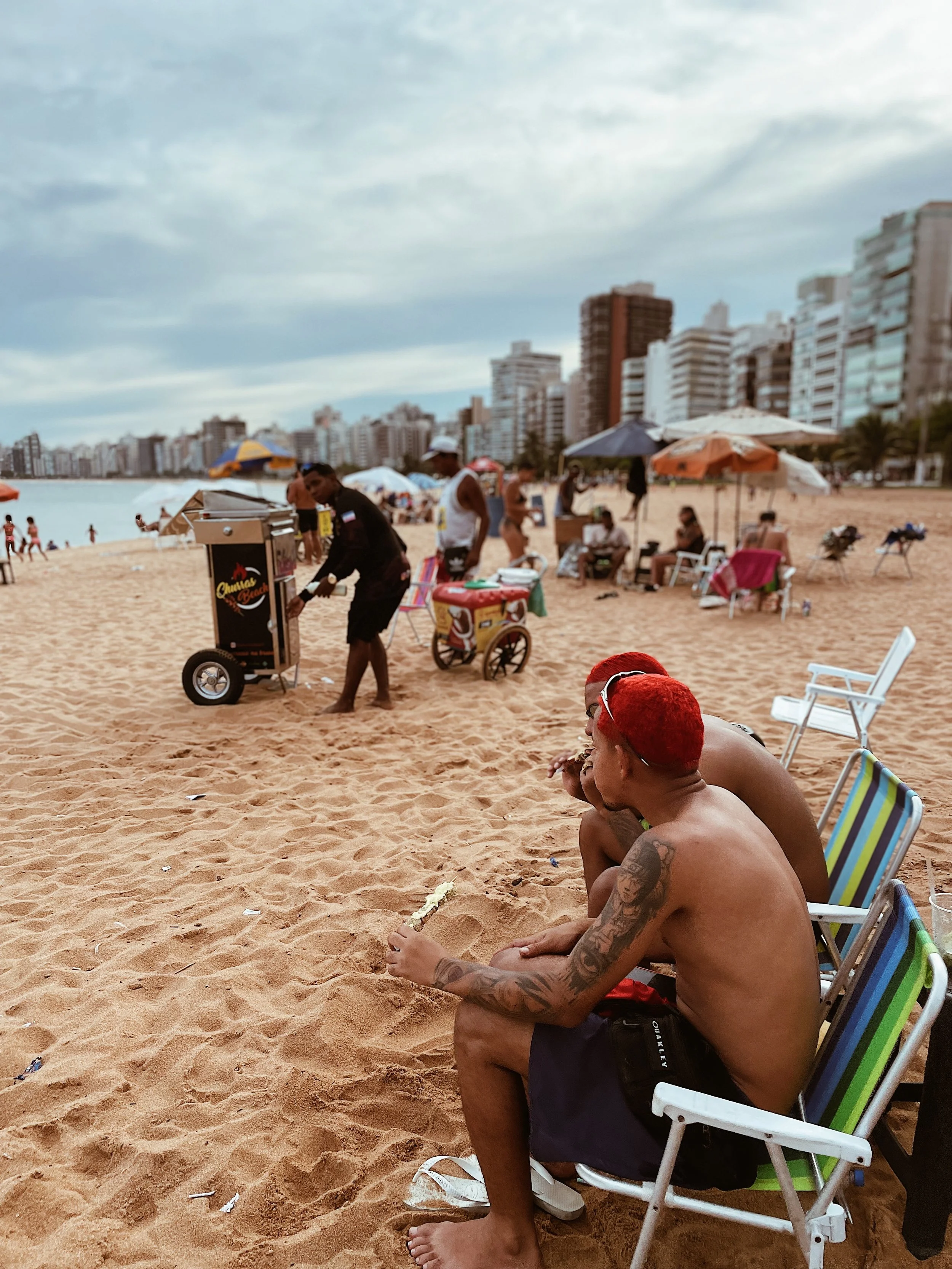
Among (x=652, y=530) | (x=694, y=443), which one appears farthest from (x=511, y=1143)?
(x=652, y=530)

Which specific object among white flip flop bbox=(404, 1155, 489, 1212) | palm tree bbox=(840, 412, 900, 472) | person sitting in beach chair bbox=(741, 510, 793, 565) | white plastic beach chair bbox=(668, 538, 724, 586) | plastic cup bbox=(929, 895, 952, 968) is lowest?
white flip flop bbox=(404, 1155, 489, 1212)

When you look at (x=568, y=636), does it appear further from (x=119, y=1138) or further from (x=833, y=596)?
(x=119, y=1138)

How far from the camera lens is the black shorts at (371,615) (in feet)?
A: 18.1

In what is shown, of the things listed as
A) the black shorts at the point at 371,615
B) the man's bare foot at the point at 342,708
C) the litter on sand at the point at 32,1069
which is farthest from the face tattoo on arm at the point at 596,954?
the man's bare foot at the point at 342,708

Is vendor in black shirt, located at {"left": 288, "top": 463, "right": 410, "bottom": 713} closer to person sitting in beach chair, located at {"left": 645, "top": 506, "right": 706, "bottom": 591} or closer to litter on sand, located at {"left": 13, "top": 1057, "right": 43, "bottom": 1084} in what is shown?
litter on sand, located at {"left": 13, "top": 1057, "right": 43, "bottom": 1084}

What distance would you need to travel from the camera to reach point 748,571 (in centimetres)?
925

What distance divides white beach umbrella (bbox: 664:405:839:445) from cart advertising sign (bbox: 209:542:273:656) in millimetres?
7417

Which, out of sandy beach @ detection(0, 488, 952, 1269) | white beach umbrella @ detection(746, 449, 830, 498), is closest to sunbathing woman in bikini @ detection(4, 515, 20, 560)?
sandy beach @ detection(0, 488, 952, 1269)

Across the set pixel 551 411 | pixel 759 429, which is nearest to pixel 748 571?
pixel 759 429

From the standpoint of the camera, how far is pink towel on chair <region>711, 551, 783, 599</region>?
9.16m

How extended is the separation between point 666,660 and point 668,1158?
19.9 feet

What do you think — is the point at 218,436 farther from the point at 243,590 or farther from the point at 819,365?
the point at 819,365

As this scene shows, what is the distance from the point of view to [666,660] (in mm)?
7332

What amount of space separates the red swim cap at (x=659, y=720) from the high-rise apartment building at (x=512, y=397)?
558 ft
